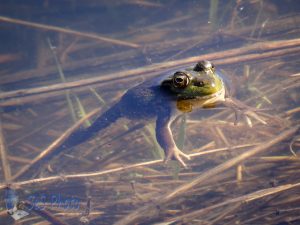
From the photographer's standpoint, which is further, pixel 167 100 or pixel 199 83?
pixel 167 100

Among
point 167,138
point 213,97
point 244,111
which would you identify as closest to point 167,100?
point 167,138

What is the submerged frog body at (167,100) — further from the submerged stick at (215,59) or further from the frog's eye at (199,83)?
the submerged stick at (215,59)

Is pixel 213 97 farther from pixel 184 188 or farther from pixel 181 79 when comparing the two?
pixel 184 188

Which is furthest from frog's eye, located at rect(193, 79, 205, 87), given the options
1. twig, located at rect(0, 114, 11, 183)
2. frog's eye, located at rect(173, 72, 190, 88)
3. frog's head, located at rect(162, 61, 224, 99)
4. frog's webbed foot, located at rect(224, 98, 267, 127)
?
twig, located at rect(0, 114, 11, 183)

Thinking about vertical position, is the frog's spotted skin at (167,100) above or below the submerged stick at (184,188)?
above

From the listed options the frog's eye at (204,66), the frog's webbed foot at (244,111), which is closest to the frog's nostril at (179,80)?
the frog's eye at (204,66)

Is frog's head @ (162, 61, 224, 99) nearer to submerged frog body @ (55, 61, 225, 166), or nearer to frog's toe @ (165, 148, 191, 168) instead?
submerged frog body @ (55, 61, 225, 166)

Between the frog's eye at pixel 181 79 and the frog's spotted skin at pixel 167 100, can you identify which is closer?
the frog's eye at pixel 181 79
